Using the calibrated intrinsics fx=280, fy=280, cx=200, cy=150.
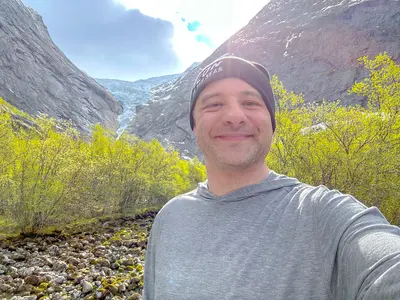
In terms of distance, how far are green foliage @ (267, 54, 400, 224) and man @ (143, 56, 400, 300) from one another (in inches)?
451

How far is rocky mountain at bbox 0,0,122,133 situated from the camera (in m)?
100

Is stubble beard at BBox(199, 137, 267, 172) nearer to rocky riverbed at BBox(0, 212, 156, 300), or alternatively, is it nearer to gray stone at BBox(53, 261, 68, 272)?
rocky riverbed at BBox(0, 212, 156, 300)

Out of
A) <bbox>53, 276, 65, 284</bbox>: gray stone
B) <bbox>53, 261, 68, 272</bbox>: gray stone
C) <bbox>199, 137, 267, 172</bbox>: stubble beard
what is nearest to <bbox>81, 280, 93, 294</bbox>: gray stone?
<bbox>53, 276, 65, 284</bbox>: gray stone

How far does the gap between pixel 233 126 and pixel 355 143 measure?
1267cm

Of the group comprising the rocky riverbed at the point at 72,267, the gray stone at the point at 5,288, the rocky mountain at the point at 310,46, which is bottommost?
the rocky riverbed at the point at 72,267

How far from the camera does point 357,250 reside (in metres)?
1.35

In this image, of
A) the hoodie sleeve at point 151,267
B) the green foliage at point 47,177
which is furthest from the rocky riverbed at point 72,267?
the hoodie sleeve at point 151,267

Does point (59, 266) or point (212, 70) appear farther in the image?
point (59, 266)

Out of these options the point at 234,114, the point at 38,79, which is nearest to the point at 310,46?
the point at 38,79

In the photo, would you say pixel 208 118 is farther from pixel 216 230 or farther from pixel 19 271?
pixel 19 271

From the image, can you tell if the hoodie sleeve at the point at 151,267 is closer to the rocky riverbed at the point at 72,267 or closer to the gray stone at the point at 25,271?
Result: the rocky riverbed at the point at 72,267

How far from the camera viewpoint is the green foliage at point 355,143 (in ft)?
37.7

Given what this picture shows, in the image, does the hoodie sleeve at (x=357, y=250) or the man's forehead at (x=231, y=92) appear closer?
the hoodie sleeve at (x=357, y=250)

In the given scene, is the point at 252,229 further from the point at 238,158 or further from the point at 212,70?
the point at 212,70
